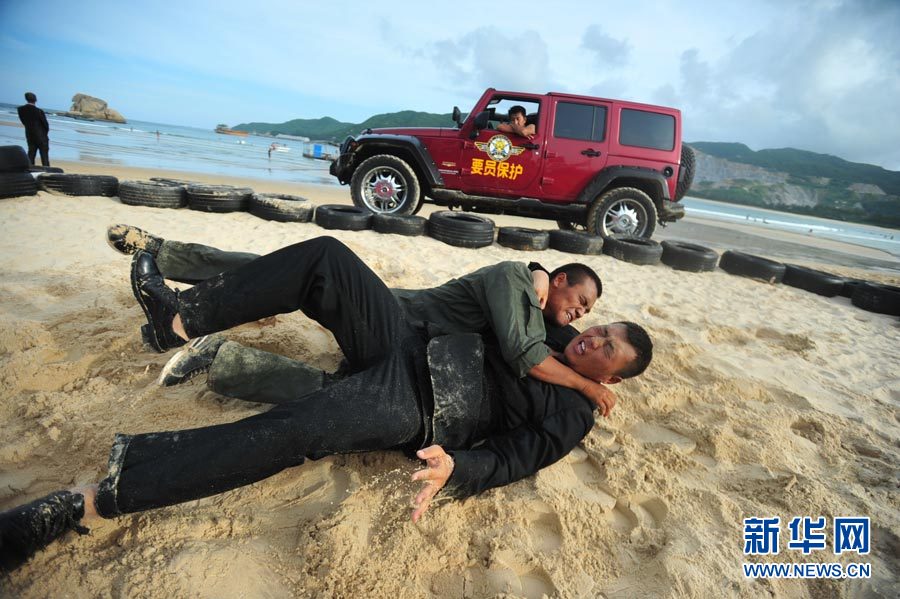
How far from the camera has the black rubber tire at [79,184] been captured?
6863 mm

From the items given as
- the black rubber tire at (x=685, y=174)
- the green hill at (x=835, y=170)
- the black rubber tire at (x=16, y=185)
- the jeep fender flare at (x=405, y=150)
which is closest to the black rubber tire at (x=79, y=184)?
the black rubber tire at (x=16, y=185)

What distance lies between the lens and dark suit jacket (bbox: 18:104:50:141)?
31.9ft

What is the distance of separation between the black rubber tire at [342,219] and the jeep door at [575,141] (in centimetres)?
316

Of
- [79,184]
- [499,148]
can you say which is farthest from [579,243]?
[79,184]

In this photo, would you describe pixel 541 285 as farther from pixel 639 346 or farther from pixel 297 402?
pixel 297 402

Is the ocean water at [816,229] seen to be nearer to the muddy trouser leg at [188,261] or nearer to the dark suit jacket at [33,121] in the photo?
the muddy trouser leg at [188,261]

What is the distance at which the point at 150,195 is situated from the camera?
685 centimetres

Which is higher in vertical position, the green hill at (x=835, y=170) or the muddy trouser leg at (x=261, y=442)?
the green hill at (x=835, y=170)

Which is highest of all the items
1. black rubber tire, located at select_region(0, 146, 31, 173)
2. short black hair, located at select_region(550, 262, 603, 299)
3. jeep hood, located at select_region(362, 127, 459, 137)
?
jeep hood, located at select_region(362, 127, 459, 137)

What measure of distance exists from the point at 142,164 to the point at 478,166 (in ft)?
41.9

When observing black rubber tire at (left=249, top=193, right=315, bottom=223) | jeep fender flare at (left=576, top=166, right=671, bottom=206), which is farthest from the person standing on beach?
jeep fender flare at (left=576, top=166, right=671, bottom=206)

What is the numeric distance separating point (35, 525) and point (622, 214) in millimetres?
8228

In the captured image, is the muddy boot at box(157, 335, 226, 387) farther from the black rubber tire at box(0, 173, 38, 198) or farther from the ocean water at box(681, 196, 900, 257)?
the ocean water at box(681, 196, 900, 257)

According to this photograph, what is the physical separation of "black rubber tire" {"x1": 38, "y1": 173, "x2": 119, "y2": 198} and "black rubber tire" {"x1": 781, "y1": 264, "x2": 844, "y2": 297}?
1096 centimetres
